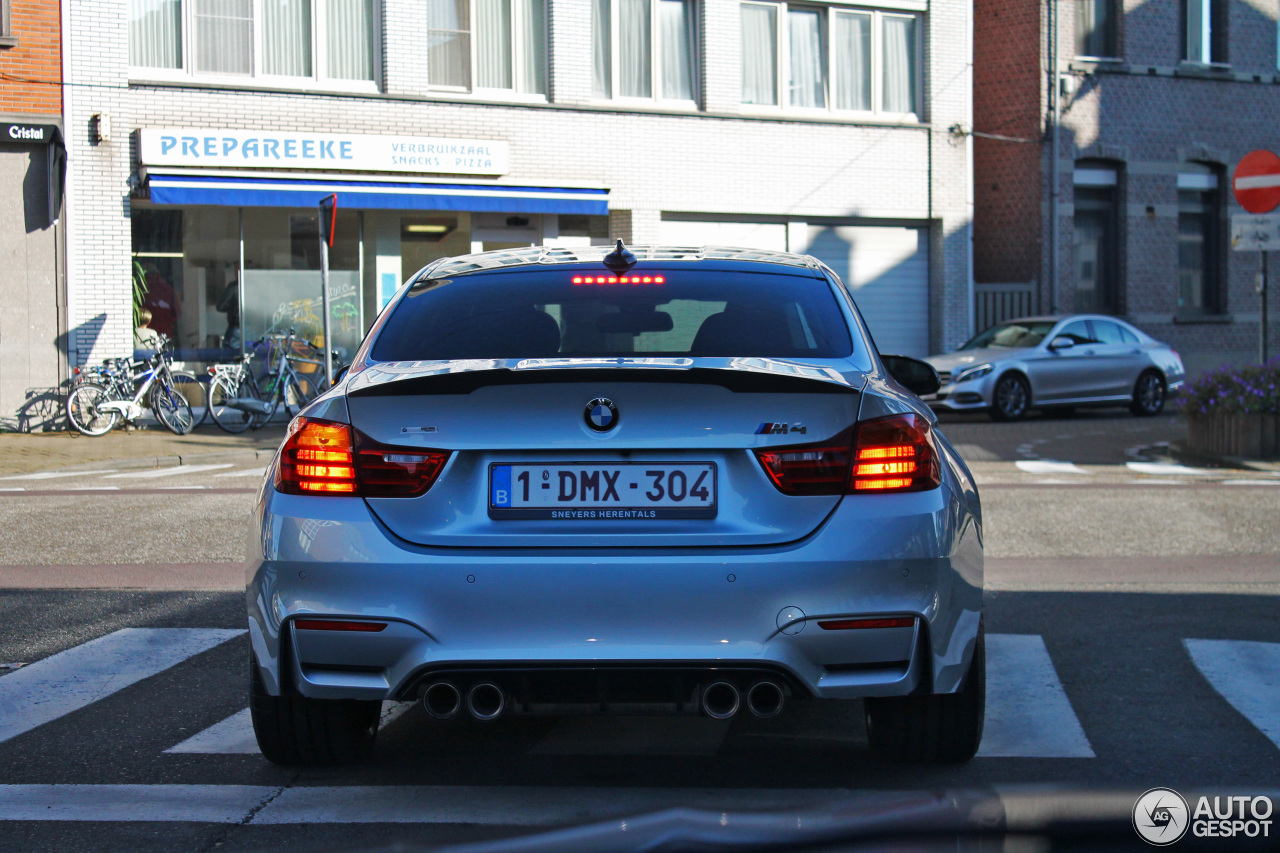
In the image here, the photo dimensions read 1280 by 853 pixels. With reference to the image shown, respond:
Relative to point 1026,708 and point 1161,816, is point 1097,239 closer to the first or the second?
point 1026,708

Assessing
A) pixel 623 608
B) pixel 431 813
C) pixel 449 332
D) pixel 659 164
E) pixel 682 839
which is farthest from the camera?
pixel 659 164

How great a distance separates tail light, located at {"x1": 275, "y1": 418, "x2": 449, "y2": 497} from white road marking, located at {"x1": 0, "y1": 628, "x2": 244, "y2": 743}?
166cm

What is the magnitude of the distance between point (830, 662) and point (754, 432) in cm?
58

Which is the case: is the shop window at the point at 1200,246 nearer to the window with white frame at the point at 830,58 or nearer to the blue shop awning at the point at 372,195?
the window with white frame at the point at 830,58

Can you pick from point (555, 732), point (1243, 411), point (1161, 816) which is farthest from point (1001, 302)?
point (1161, 816)

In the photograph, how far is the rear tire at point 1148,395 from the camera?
22.5 m

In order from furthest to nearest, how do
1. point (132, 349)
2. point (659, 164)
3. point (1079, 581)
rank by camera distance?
point (659, 164) → point (132, 349) → point (1079, 581)

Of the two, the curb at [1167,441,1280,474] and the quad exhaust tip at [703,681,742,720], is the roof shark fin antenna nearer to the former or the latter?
the quad exhaust tip at [703,681,742,720]

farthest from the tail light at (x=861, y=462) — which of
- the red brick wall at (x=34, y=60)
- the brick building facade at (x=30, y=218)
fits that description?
the red brick wall at (x=34, y=60)

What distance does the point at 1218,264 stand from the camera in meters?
30.1

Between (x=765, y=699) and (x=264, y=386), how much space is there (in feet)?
56.7

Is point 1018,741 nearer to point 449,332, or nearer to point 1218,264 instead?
point 449,332

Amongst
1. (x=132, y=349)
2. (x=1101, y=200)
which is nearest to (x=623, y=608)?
(x=132, y=349)

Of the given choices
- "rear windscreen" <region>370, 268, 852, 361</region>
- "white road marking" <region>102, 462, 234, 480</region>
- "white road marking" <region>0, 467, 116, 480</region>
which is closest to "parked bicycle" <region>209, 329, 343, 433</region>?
"white road marking" <region>102, 462, 234, 480</region>
